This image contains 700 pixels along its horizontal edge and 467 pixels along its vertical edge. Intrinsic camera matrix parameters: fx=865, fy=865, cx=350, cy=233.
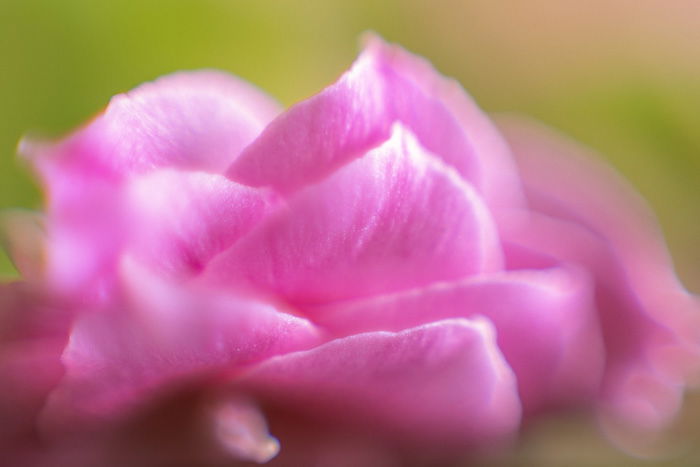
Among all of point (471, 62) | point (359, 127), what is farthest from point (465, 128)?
point (471, 62)

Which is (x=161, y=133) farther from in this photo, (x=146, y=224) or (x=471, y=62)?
(x=471, y=62)

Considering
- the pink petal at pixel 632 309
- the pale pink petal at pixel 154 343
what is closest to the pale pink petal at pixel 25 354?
the pale pink petal at pixel 154 343

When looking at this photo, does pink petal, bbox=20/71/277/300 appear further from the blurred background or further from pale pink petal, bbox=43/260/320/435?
the blurred background

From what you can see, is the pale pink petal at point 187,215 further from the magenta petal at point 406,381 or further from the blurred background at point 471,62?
the blurred background at point 471,62

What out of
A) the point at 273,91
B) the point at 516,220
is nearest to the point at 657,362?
the point at 516,220

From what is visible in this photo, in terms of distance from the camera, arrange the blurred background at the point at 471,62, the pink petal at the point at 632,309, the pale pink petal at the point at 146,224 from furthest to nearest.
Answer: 1. the blurred background at the point at 471,62
2. the pink petal at the point at 632,309
3. the pale pink petal at the point at 146,224

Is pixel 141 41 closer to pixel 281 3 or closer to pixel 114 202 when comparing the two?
pixel 281 3

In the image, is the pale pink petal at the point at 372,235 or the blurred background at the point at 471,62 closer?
the pale pink petal at the point at 372,235
